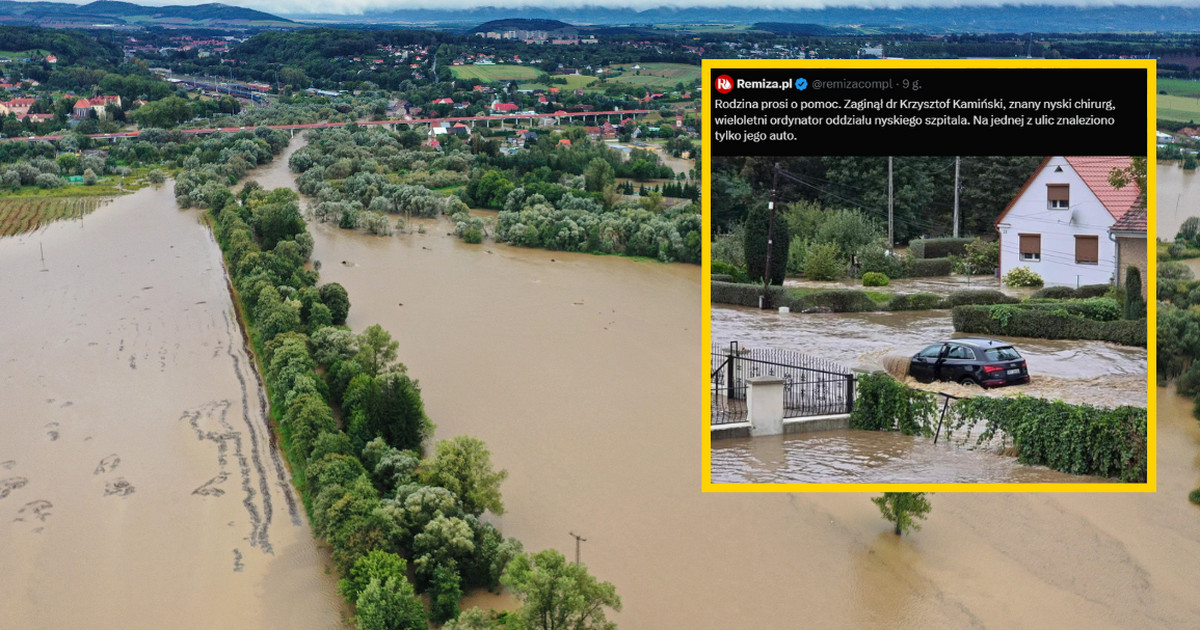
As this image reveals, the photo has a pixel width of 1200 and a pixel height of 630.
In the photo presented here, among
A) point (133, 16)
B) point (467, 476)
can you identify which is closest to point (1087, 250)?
point (467, 476)

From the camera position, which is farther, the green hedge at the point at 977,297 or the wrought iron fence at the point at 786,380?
the wrought iron fence at the point at 786,380

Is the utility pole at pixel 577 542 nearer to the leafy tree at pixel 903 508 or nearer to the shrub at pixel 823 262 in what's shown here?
the leafy tree at pixel 903 508

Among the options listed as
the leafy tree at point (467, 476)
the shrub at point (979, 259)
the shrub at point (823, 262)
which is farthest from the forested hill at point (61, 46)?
the shrub at point (979, 259)

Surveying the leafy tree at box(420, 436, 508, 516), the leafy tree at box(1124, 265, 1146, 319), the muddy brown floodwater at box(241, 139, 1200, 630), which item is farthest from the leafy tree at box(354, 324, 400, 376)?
the leafy tree at box(1124, 265, 1146, 319)

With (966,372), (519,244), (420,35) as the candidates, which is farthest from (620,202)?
(420,35)

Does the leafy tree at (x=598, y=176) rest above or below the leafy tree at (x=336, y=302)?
above


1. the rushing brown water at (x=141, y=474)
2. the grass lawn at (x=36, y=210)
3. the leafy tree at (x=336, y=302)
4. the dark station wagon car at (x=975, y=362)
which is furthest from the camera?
the grass lawn at (x=36, y=210)

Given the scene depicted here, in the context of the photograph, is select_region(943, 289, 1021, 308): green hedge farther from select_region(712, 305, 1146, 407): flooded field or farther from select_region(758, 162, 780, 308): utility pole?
select_region(758, 162, 780, 308): utility pole
